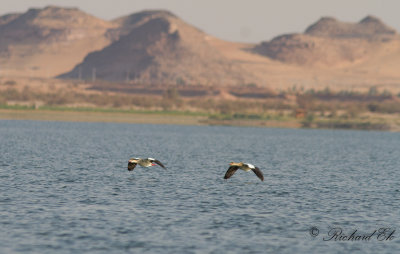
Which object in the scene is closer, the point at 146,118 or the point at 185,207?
the point at 185,207

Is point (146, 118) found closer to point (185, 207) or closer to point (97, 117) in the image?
point (97, 117)

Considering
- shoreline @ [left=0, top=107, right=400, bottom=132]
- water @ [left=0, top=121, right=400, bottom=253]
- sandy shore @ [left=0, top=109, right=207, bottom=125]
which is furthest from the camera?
shoreline @ [left=0, top=107, right=400, bottom=132]

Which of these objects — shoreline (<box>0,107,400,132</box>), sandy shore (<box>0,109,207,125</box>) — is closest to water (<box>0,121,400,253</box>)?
sandy shore (<box>0,109,207,125</box>)

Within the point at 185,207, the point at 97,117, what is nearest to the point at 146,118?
the point at 97,117

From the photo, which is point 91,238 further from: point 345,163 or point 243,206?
point 345,163

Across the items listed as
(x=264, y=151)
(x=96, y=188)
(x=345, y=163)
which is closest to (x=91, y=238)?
(x=96, y=188)

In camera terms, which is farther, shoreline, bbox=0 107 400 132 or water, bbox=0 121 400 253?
Result: shoreline, bbox=0 107 400 132

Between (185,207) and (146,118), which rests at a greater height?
(185,207)

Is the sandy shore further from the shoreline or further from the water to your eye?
the water

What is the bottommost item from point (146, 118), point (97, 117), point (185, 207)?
point (146, 118)

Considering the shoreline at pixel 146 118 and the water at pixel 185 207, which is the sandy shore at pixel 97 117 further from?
the water at pixel 185 207

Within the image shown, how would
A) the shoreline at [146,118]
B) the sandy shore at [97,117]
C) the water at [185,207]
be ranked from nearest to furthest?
the water at [185,207] → the sandy shore at [97,117] → the shoreline at [146,118]

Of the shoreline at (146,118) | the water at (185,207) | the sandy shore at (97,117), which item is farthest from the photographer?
the shoreline at (146,118)

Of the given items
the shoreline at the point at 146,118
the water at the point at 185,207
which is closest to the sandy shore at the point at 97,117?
the shoreline at the point at 146,118
